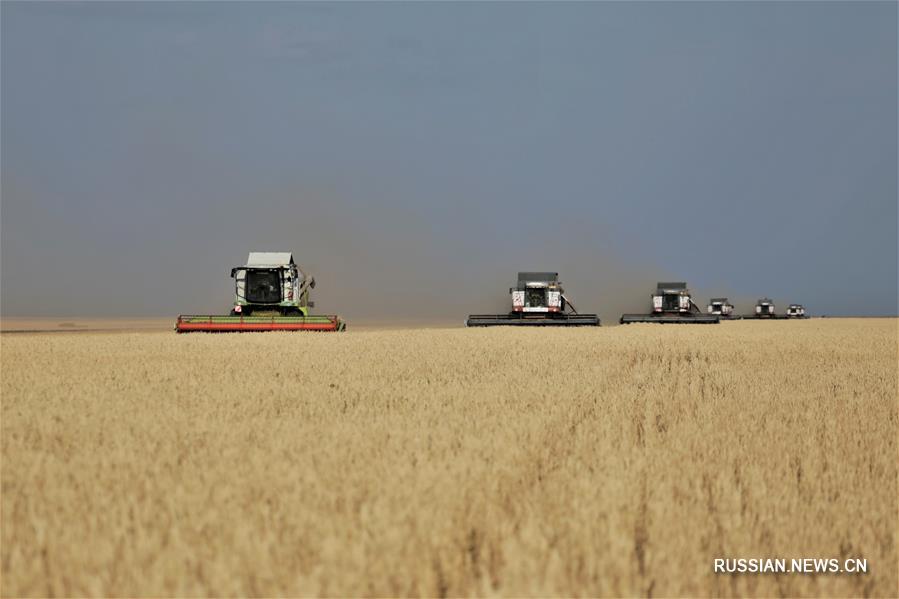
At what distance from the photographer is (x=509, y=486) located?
4.46m

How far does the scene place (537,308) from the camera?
37.1m

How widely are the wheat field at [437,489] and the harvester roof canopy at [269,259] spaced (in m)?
19.2

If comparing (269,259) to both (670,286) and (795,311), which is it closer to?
(670,286)

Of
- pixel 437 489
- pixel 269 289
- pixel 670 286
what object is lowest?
pixel 437 489

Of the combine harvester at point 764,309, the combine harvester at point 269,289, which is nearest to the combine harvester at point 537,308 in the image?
the combine harvester at point 269,289

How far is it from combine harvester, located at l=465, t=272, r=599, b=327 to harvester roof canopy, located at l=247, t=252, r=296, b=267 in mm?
9474

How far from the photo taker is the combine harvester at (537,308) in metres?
34.8

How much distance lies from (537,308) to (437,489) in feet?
109

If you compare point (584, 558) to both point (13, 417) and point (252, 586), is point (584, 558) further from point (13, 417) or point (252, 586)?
point (13, 417)

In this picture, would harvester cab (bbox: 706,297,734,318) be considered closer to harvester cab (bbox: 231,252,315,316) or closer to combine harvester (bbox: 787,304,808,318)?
combine harvester (bbox: 787,304,808,318)

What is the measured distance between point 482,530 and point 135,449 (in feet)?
9.50

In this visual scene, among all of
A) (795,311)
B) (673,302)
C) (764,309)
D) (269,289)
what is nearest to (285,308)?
(269,289)

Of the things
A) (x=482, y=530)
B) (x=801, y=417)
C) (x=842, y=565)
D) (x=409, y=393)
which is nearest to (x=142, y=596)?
(x=482, y=530)

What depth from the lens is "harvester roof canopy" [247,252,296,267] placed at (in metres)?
28.3
